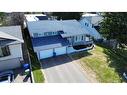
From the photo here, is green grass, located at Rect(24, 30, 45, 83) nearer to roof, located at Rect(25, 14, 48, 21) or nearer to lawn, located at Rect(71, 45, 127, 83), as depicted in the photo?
lawn, located at Rect(71, 45, 127, 83)

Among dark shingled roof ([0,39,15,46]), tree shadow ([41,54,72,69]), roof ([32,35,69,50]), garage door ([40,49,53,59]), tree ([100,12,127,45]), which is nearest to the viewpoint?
dark shingled roof ([0,39,15,46])

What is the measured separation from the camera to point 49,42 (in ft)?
62.2

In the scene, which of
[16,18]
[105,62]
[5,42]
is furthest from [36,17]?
[105,62]

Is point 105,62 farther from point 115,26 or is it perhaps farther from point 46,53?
point 46,53

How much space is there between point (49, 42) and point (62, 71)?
4.84m

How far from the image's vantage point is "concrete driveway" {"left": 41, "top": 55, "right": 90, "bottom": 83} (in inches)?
566

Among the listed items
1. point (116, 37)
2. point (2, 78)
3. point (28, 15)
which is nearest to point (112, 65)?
point (116, 37)

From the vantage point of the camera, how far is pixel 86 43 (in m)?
21.2

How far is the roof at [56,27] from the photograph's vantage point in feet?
65.7

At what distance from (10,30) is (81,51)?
926 cm

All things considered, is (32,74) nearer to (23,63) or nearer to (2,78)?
(23,63)

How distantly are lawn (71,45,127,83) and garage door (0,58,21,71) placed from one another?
6844 millimetres

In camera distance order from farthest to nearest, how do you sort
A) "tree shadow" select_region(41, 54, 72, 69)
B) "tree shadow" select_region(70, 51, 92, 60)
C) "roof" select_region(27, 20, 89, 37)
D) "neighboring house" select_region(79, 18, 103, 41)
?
1. "neighboring house" select_region(79, 18, 103, 41)
2. "roof" select_region(27, 20, 89, 37)
3. "tree shadow" select_region(70, 51, 92, 60)
4. "tree shadow" select_region(41, 54, 72, 69)

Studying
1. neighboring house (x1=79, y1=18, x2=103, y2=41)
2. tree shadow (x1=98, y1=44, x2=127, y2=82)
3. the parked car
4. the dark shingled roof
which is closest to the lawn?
tree shadow (x1=98, y1=44, x2=127, y2=82)
